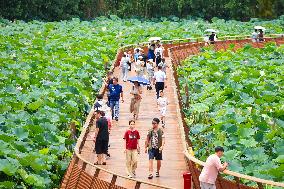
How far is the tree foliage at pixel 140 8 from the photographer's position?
200 ft

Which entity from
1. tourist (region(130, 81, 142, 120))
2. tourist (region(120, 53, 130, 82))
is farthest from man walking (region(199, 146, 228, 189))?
tourist (region(120, 53, 130, 82))

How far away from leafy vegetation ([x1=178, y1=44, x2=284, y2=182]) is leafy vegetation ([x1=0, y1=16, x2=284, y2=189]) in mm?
3346

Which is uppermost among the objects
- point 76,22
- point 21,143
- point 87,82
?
point 21,143

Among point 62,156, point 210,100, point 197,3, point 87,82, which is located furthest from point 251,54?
point 197,3

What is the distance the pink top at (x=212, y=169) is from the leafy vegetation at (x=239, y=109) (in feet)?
5.35

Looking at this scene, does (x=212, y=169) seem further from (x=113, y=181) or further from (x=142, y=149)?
(x=142, y=149)

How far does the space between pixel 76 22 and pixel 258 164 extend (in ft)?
142

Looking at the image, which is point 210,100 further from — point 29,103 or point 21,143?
point 21,143

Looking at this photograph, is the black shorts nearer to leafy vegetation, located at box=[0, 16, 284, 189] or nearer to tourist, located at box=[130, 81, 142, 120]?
leafy vegetation, located at box=[0, 16, 284, 189]

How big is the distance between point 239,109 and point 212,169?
28.1 ft

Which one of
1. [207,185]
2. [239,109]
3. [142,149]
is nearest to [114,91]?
[142,149]

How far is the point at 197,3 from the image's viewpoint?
62.8m

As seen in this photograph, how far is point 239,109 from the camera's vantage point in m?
20.9

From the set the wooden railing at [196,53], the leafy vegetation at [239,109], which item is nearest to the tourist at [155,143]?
the wooden railing at [196,53]
